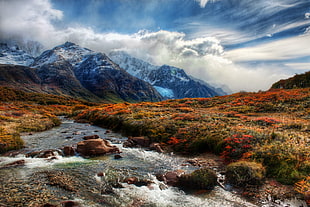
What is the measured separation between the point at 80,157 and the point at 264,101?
4076 centimetres

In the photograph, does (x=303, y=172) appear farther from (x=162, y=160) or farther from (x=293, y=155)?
(x=162, y=160)

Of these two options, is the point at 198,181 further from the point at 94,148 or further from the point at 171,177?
the point at 94,148

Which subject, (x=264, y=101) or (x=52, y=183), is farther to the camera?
(x=264, y=101)

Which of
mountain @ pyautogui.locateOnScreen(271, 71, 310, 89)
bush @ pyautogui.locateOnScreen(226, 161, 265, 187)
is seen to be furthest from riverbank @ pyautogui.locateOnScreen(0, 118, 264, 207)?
mountain @ pyautogui.locateOnScreen(271, 71, 310, 89)

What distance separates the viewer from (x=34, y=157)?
55.9 ft

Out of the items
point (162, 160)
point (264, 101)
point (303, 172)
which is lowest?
point (162, 160)

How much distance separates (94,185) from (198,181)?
22.7 ft

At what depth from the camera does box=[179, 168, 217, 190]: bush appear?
38.5ft

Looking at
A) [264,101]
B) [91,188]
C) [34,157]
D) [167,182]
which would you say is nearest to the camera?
[91,188]

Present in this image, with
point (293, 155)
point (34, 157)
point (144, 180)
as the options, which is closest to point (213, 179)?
point (144, 180)

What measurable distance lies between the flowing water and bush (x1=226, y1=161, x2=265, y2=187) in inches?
49.8

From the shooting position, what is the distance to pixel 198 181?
1180cm

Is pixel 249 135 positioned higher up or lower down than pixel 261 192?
higher up

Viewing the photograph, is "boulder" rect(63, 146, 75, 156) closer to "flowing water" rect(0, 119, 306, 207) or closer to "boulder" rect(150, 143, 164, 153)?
"flowing water" rect(0, 119, 306, 207)
